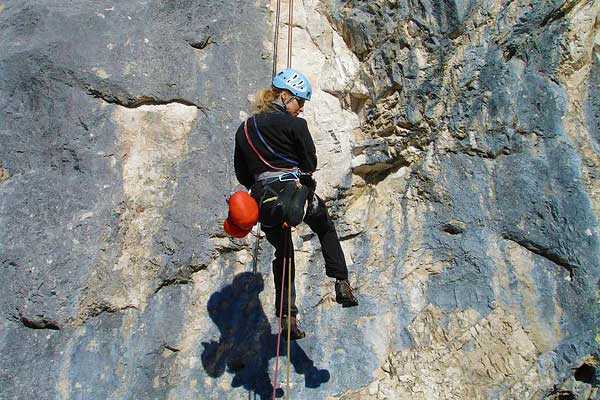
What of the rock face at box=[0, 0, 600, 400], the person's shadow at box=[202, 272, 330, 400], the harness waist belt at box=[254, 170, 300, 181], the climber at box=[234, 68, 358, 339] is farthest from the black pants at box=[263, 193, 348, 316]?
the rock face at box=[0, 0, 600, 400]

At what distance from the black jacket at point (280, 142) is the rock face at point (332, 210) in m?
1.15

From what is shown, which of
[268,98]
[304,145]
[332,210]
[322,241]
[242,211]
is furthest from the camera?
[332,210]

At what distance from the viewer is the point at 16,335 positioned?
4.81m

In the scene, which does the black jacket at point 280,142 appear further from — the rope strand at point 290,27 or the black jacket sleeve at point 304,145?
Result: the rope strand at point 290,27

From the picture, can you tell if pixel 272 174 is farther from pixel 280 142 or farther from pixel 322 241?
pixel 322 241

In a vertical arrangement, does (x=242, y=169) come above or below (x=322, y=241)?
above

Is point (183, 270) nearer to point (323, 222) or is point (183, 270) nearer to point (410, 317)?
point (323, 222)

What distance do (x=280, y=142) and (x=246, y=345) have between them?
6.04 feet

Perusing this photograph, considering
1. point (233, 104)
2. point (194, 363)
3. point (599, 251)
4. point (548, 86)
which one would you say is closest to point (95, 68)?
point (233, 104)

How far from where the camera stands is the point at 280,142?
4.48 meters

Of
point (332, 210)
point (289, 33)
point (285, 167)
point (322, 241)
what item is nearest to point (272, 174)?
point (285, 167)

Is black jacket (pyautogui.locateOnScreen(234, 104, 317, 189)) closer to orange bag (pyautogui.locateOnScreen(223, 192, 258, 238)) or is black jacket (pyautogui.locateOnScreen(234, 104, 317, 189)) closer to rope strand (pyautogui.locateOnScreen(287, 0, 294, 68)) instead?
orange bag (pyautogui.locateOnScreen(223, 192, 258, 238))

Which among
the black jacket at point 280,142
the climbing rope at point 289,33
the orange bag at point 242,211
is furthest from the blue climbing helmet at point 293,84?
the climbing rope at point 289,33

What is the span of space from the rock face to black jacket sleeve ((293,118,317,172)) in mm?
1261
